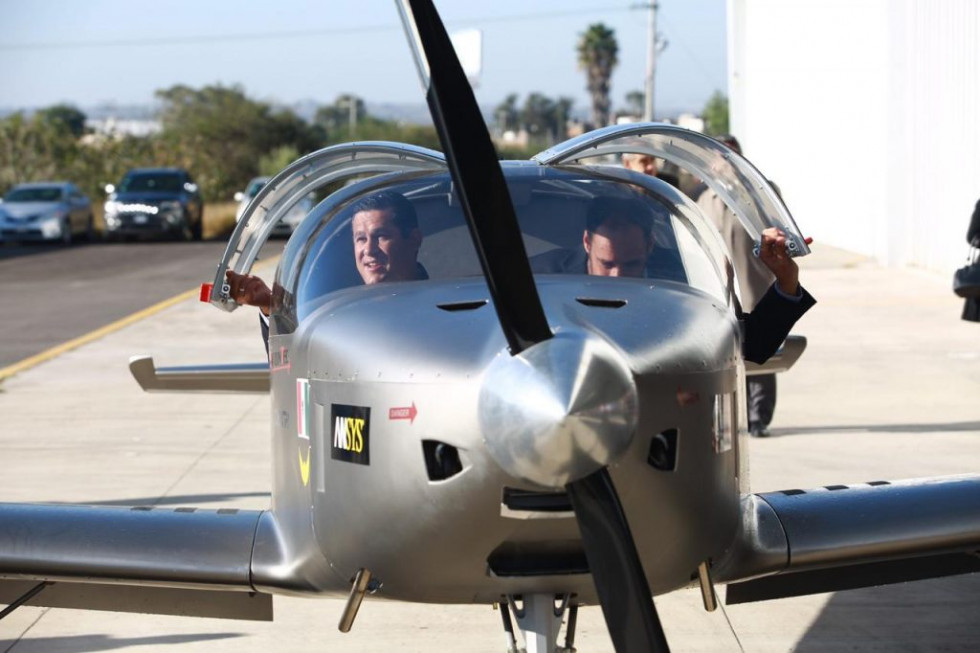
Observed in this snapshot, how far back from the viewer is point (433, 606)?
21.4 feet

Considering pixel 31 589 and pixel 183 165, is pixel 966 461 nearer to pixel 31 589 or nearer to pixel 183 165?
pixel 31 589

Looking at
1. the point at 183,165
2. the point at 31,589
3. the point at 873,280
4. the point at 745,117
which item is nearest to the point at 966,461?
the point at 31,589

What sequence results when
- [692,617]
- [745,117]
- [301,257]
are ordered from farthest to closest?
[745,117], [692,617], [301,257]

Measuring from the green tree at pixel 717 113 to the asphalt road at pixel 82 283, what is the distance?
87.7m

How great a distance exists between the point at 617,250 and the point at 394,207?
2.41ft

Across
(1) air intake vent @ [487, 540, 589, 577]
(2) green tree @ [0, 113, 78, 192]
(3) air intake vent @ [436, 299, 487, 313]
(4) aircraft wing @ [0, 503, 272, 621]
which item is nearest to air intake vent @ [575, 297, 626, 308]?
(3) air intake vent @ [436, 299, 487, 313]

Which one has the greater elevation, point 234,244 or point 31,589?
point 234,244

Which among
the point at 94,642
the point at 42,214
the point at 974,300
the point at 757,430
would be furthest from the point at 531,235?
the point at 42,214

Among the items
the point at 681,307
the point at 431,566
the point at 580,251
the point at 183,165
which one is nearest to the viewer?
the point at 431,566

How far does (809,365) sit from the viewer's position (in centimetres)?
1387

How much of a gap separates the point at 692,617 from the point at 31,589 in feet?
9.06

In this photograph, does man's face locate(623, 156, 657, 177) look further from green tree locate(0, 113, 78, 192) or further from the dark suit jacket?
green tree locate(0, 113, 78, 192)

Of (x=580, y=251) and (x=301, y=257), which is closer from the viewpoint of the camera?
(x=580, y=251)

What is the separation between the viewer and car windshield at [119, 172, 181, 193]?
121 ft
